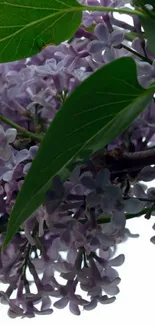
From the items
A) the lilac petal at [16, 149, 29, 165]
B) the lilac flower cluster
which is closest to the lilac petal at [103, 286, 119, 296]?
the lilac flower cluster

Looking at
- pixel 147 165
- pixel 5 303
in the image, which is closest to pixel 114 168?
pixel 147 165

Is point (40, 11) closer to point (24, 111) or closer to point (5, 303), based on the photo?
point (24, 111)

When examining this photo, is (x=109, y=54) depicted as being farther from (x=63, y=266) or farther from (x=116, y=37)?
(x=63, y=266)

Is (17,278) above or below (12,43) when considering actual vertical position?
below

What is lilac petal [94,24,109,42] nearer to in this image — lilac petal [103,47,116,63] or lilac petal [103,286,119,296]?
lilac petal [103,47,116,63]

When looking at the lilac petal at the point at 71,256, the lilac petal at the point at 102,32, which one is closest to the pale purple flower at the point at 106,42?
the lilac petal at the point at 102,32

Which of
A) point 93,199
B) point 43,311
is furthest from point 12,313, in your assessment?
point 93,199

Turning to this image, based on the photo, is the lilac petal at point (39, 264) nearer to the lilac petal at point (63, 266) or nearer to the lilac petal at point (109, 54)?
the lilac petal at point (63, 266)
